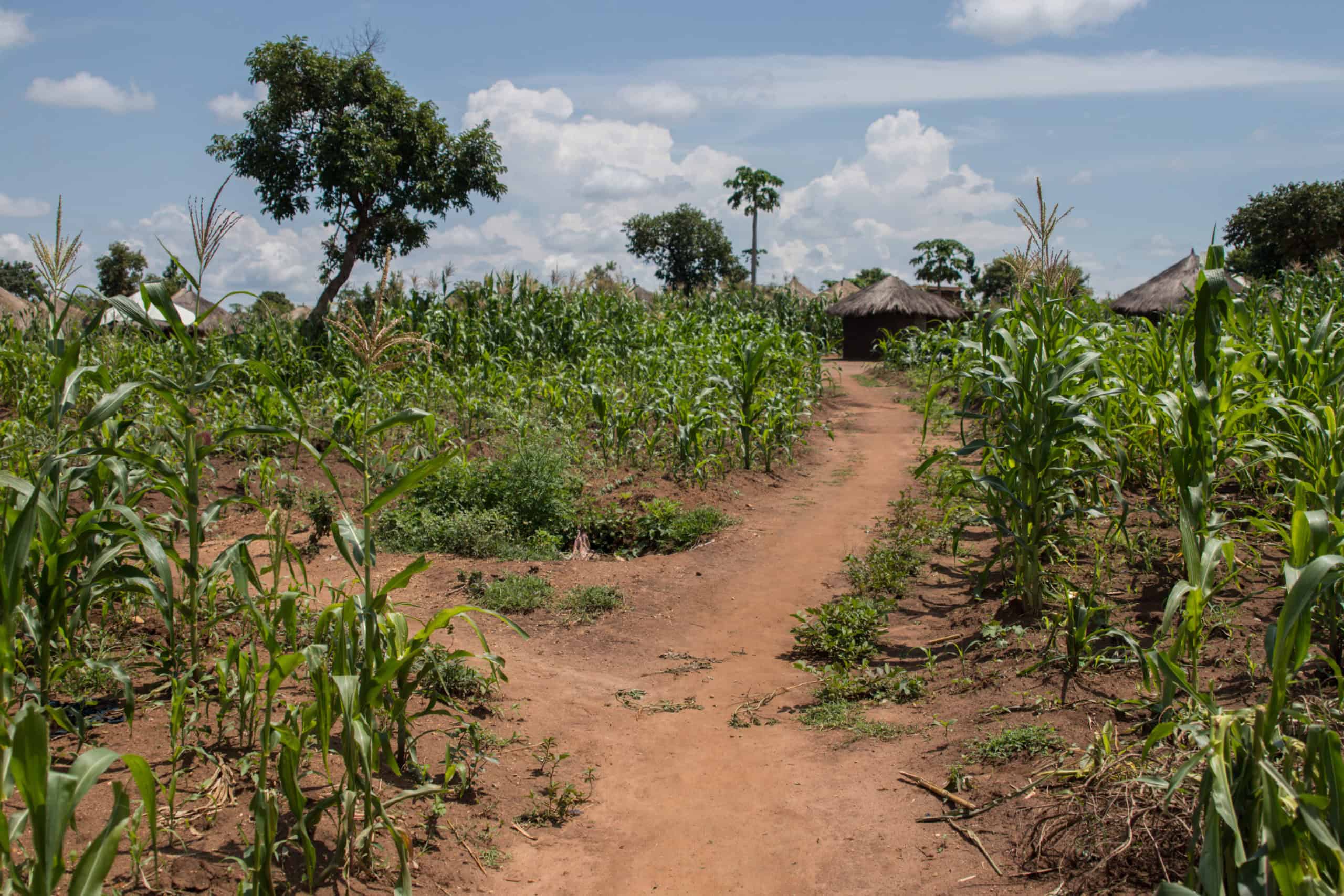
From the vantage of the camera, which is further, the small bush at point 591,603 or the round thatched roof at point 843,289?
the round thatched roof at point 843,289

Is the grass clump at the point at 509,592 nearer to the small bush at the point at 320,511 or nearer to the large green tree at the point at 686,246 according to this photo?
the small bush at the point at 320,511

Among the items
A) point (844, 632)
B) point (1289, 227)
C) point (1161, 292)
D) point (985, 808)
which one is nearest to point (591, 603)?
point (844, 632)

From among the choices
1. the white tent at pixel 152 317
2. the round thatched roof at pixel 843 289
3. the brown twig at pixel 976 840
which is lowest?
the brown twig at pixel 976 840

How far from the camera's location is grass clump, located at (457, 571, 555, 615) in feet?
18.7

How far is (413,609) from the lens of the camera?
5500 mm

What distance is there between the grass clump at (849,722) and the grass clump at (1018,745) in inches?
17.1

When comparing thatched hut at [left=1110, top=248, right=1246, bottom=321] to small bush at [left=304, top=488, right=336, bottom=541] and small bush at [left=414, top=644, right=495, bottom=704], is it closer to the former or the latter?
small bush at [left=304, top=488, right=336, bottom=541]

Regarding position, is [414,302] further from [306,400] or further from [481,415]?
[481,415]

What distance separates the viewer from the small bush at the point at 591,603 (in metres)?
5.71

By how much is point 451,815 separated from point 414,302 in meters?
12.9

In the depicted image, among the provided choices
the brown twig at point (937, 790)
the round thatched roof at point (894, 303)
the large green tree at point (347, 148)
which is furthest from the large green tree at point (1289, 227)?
the brown twig at point (937, 790)

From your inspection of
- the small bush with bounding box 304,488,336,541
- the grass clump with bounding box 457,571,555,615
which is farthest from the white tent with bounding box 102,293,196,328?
the grass clump with bounding box 457,571,555,615

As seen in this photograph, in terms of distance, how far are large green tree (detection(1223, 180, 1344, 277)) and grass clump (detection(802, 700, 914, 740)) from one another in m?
30.2

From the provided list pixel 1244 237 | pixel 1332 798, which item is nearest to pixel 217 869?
pixel 1332 798
